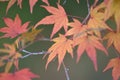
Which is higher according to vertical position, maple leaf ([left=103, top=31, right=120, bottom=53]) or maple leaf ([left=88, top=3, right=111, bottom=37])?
maple leaf ([left=88, top=3, right=111, bottom=37])

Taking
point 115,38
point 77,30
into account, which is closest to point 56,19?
point 77,30

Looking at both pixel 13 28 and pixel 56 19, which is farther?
pixel 13 28

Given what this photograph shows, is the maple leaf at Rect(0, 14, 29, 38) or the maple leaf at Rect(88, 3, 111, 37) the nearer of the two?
the maple leaf at Rect(88, 3, 111, 37)

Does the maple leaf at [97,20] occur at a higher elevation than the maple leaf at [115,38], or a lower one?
higher

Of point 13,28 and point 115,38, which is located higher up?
point 13,28

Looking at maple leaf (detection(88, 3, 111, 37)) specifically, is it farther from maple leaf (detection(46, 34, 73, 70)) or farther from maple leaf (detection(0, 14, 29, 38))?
maple leaf (detection(0, 14, 29, 38))

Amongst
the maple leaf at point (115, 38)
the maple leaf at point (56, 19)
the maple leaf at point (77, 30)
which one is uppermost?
the maple leaf at point (56, 19)

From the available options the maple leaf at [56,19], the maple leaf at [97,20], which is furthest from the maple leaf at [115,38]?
the maple leaf at [56,19]

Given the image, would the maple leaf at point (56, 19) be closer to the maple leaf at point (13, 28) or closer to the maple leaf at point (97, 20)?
the maple leaf at point (97, 20)

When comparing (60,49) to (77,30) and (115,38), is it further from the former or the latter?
(115,38)

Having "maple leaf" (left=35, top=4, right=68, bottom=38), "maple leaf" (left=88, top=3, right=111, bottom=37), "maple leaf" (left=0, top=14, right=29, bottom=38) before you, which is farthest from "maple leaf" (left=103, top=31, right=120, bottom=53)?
"maple leaf" (left=0, top=14, right=29, bottom=38)

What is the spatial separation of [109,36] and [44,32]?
680mm

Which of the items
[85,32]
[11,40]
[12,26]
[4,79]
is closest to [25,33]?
[12,26]

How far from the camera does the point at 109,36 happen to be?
1024mm
